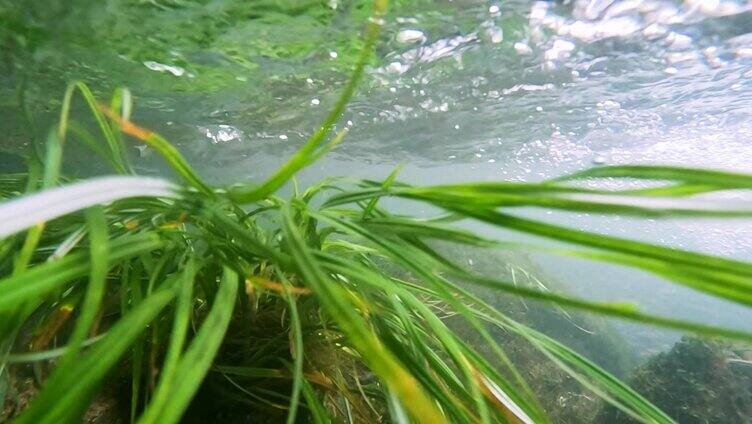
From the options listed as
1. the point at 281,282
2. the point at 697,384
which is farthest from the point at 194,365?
the point at 697,384

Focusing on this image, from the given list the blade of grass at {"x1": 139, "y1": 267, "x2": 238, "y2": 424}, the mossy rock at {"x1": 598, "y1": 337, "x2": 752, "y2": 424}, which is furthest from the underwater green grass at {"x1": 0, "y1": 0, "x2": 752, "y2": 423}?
the mossy rock at {"x1": 598, "y1": 337, "x2": 752, "y2": 424}

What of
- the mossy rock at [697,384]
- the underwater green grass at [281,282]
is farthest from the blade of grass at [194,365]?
the mossy rock at [697,384]

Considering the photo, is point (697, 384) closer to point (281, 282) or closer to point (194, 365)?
point (281, 282)

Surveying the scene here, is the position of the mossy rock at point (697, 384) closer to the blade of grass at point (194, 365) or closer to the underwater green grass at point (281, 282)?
the underwater green grass at point (281, 282)

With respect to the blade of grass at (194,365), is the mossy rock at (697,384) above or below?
below

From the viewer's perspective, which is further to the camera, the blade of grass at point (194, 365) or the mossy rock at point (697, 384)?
the mossy rock at point (697, 384)

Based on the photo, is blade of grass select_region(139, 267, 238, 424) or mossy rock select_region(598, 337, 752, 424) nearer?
blade of grass select_region(139, 267, 238, 424)

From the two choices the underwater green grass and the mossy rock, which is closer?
the underwater green grass

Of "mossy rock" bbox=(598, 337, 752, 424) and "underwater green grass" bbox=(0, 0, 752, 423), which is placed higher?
"underwater green grass" bbox=(0, 0, 752, 423)

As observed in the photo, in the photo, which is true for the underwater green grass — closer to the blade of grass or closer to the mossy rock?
the blade of grass
